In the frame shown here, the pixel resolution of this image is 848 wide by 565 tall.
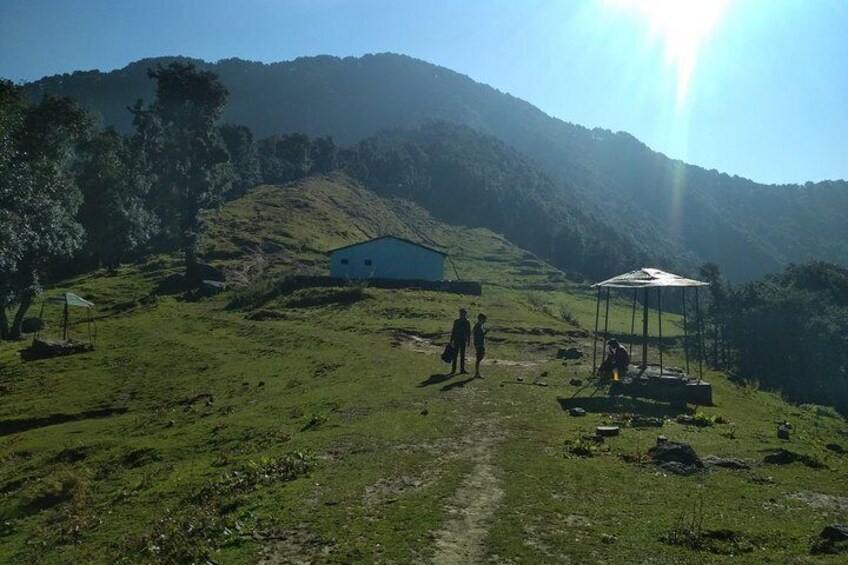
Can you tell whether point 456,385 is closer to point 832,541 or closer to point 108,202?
point 832,541

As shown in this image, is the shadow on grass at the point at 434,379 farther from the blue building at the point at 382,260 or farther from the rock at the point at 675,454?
the blue building at the point at 382,260

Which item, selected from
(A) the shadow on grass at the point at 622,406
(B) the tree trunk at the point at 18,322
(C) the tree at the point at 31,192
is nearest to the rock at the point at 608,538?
(A) the shadow on grass at the point at 622,406

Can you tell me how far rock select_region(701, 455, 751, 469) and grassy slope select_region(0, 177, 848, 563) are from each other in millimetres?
496

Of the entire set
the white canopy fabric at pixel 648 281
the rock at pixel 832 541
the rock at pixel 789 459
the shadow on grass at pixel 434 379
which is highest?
the white canopy fabric at pixel 648 281

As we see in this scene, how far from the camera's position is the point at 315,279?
52812 mm

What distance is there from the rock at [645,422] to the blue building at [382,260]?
155 ft

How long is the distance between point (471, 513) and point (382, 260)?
5513 cm

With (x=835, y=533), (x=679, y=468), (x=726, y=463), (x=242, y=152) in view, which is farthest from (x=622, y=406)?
(x=242, y=152)

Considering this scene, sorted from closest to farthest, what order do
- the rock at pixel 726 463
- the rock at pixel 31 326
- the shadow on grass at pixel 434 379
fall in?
the rock at pixel 726 463, the shadow on grass at pixel 434 379, the rock at pixel 31 326

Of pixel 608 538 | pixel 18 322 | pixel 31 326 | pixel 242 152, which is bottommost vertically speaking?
pixel 31 326

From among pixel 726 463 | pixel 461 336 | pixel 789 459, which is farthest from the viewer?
pixel 461 336

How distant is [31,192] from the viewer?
30688 mm

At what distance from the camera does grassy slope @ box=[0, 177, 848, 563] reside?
952 centimetres

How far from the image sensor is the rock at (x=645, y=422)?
17130 mm
